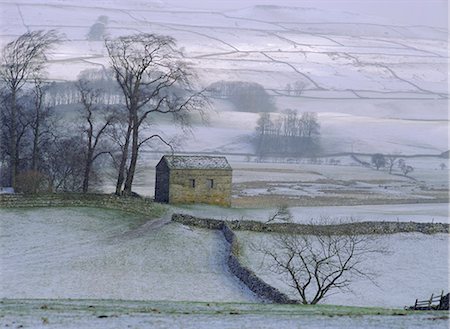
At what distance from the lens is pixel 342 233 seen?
1468 inches

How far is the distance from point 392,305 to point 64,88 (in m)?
90.1

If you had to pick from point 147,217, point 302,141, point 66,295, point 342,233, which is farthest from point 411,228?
point 302,141

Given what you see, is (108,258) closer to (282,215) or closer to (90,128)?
(282,215)

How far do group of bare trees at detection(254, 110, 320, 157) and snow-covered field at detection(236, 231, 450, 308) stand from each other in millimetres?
61392

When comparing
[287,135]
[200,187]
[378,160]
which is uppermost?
[287,135]

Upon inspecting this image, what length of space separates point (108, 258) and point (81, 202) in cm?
931

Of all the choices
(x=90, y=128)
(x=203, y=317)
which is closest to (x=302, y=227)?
(x=90, y=128)

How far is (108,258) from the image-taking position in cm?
3023

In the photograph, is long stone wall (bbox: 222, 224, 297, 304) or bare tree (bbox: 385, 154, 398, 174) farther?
bare tree (bbox: 385, 154, 398, 174)

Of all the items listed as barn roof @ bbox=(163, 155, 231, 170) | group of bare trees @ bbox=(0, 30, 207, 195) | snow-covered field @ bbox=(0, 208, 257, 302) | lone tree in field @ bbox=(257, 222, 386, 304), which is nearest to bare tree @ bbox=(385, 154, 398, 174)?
barn roof @ bbox=(163, 155, 231, 170)

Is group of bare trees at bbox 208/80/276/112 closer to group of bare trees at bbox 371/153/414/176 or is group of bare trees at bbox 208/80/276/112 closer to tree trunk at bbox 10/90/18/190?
group of bare trees at bbox 371/153/414/176

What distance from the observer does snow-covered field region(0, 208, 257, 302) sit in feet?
85.4

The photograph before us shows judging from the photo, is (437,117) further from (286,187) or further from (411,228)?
(411,228)

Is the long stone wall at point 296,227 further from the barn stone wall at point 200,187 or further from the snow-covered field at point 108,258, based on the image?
the barn stone wall at point 200,187
